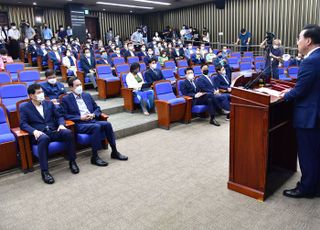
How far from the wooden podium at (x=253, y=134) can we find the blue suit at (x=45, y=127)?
1.81 meters

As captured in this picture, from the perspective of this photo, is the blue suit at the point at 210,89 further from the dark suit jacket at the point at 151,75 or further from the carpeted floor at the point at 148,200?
the carpeted floor at the point at 148,200

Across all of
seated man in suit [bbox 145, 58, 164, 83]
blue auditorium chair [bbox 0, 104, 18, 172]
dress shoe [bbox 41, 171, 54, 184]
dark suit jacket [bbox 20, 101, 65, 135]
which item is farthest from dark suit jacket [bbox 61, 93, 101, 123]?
seated man in suit [bbox 145, 58, 164, 83]

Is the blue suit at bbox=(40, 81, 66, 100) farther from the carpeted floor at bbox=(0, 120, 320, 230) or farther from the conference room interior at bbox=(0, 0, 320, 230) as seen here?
the carpeted floor at bbox=(0, 120, 320, 230)

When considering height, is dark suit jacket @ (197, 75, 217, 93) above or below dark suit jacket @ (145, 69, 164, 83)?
below

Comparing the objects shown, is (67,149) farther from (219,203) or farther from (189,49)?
(189,49)

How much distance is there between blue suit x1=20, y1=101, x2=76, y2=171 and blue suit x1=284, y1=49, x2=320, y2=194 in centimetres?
231

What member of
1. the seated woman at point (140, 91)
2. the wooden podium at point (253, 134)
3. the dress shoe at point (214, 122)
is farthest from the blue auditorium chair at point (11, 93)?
the wooden podium at point (253, 134)

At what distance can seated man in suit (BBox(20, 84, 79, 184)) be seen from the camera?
120 inches

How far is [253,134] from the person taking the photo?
2396 mm

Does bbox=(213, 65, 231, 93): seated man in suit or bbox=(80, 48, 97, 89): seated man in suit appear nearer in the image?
bbox=(213, 65, 231, 93): seated man in suit

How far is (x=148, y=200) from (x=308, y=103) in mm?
1568

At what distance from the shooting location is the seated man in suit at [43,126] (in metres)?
3.05

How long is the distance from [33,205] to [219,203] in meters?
1.66

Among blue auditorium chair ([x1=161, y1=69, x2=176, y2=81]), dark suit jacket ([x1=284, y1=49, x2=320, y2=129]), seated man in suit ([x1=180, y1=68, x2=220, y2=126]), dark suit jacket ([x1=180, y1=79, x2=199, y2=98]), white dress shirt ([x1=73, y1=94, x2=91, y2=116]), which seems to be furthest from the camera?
blue auditorium chair ([x1=161, y1=69, x2=176, y2=81])
